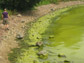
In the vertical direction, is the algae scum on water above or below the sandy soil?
below

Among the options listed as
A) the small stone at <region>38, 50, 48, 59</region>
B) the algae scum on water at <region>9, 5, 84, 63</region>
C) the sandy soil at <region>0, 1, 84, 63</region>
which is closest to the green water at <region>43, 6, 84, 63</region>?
the algae scum on water at <region>9, 5, 84, 63</region>

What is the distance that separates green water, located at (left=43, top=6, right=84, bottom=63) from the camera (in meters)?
12.1

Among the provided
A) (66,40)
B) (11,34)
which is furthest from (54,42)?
(11,34)

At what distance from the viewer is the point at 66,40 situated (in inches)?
595

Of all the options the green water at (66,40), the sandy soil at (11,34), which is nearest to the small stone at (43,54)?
the green water at (66,40)

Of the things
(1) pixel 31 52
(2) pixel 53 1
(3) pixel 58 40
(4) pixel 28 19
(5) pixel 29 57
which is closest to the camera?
(5) pixel 29 57

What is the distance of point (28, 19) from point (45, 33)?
18.1 ft

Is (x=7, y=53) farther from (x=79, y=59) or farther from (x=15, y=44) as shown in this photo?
(x=79, y=59)

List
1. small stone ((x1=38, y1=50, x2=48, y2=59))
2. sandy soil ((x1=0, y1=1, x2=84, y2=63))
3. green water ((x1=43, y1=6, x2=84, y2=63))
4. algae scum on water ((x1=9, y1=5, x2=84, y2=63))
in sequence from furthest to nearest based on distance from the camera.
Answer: sandy soil ((x1=0, y1=1, x2=84, y2=63))
green water ((x1=43, y1=6, x2=84, y2=63))
small stone ((x1=38, y1=50, x2=48, y2=59))
algae scum on water ((x1=9, y1=5, x2=84, y2=63))

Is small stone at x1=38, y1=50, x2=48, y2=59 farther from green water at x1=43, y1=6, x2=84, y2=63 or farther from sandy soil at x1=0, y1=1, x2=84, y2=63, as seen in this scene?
sandy soil at x1=0, y1=1, x2=84, y2=63

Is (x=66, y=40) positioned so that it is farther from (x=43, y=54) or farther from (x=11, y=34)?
(x=11, y=34)

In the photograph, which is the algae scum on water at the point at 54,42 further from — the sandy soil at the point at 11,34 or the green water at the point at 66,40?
the sandy soil at the point at 11,34

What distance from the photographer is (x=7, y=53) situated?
12.4m

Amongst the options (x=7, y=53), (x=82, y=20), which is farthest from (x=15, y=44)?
(x=82, y=20)
